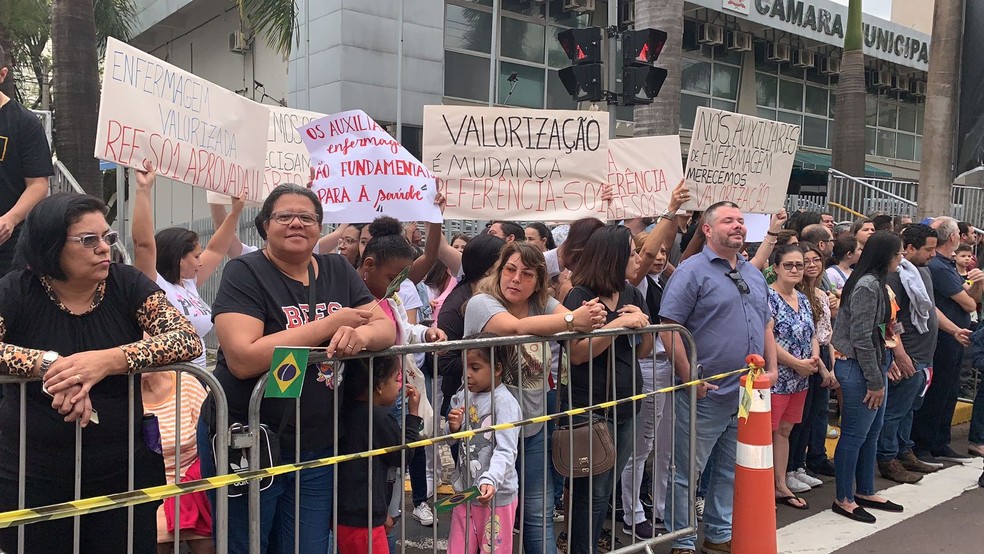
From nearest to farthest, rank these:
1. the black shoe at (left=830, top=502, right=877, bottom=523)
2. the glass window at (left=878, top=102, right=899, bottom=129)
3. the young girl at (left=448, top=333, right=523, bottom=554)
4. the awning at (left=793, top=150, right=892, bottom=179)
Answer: the young girl at (left=448, top=333, right=523, bottom=554), the black shoe at (left=830, top=502, right=877, bottom=523), the awning at (left=793, top=150, right=892, bottom=179), the glass window at (left=878, top=102, right=899, bottom=129)

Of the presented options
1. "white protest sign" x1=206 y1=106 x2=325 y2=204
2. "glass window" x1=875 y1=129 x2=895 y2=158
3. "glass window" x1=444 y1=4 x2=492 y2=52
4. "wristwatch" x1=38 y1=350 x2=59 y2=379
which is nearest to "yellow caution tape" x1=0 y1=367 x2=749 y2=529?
"wristwatch" x1=38 y1=350 x2=59 y2=379

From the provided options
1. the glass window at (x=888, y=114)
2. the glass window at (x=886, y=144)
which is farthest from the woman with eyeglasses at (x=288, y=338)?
the glass window at (x=888, y=114)

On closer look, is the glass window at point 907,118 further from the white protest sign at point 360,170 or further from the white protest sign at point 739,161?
A: the white protest sign at point 360,170

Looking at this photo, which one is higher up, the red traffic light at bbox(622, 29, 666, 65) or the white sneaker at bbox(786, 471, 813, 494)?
the red traffic light at bbox(622, 29, 666, 65)

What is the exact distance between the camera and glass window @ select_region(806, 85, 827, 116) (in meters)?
25.0

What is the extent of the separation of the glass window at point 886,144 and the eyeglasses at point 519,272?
26.7m

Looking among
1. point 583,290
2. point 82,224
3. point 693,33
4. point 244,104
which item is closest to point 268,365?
point 82,224

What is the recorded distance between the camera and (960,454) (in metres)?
7.27

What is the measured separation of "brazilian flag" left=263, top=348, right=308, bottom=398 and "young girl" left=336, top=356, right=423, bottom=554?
1.17ft

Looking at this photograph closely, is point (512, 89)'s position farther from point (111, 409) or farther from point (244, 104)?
point (111, 409)

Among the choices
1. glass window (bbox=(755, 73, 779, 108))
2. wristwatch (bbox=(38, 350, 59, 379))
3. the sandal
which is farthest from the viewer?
glass window (bbox=(755, 73, 779, 108))

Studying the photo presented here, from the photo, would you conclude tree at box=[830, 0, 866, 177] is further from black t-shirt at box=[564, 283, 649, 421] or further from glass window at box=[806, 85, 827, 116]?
black t-shirt at box=[564, 283, 649, 421]

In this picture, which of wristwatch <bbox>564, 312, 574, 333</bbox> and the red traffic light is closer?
wristwatch <bbox>564, 312, 574, 333</bbox>

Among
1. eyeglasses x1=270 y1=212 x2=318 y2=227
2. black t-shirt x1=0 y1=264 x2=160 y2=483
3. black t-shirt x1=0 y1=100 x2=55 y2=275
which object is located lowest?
black t-shirt x1=0 y1=264 x2=160 y2=483
